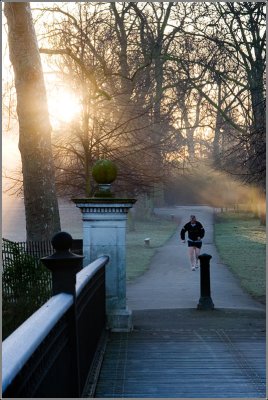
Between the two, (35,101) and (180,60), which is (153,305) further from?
(180,60)

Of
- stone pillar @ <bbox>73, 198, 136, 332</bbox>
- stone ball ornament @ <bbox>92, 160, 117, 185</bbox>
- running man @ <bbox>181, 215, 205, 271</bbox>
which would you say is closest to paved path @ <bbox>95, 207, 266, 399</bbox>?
stone pillar @ <bbox>73, 198, 136, 332</bbox>

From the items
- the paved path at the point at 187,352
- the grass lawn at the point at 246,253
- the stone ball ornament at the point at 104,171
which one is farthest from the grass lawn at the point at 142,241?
the stone ball ornament at the point at 104,171

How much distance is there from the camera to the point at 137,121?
25.8m

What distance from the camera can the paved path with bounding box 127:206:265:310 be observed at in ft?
44.0

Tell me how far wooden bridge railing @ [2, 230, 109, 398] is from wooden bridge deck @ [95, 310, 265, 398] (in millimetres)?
442

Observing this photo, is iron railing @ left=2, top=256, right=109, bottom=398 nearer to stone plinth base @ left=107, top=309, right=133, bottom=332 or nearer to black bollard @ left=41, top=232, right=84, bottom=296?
black bollard @ left=41, top=232, right=84, bottom=296

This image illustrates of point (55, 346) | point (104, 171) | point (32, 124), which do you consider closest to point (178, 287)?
point (32, 124)

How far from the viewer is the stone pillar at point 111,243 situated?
9.46m

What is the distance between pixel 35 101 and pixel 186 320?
271 inches

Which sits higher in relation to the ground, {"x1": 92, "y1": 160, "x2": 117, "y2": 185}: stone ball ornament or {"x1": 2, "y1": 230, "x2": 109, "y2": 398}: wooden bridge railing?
{"x1": 92, "y1": 160, "x2": 117, "y2": 185}: stone ball ornament

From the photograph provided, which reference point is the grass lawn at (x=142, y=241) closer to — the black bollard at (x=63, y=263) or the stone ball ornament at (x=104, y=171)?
the stone ball ornament at (x=104, y=171)

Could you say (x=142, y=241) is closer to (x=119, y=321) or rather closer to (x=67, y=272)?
(x=119, y=321)

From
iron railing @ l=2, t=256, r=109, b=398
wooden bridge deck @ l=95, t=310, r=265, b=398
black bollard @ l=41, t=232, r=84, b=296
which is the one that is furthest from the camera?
wooden bridge deck @ l=95, t=310, r=265, b=398

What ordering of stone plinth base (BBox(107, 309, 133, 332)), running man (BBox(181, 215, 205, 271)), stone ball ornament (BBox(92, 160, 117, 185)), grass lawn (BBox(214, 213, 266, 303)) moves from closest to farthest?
stone plinth base (BBox(107, 309, 133, 332)) → stone ball ornament (BBox(92, 160, 117, 185)) → grass lawn (BBox(214, 213, 266, 303)) → running man (BBox(181, 215, 205, 271))
